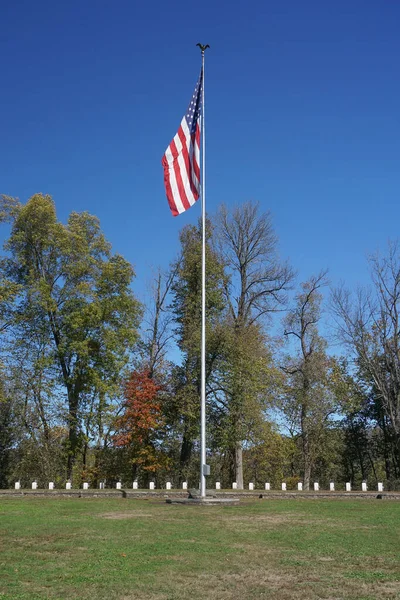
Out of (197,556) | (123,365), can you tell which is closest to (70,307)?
(123,365)

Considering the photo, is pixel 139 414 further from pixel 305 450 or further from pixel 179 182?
pixel 179 182

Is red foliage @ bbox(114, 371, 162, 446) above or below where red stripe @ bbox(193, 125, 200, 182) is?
below

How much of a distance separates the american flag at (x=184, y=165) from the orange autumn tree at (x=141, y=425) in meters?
15.8

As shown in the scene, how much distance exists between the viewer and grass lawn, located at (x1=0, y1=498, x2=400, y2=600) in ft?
21.2

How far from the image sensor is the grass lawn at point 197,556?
6.46m

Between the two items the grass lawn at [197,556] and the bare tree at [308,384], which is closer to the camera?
the grass lawn at [197,556]

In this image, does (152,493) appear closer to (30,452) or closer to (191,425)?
(191,425)

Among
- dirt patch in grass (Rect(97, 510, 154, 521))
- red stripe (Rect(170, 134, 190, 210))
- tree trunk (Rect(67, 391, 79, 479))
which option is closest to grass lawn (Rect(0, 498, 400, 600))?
dirt patch in grass (Rect(97, 510, 154, 521))

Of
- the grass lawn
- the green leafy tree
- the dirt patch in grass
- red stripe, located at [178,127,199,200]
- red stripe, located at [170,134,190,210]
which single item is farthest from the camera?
the green leafy tree

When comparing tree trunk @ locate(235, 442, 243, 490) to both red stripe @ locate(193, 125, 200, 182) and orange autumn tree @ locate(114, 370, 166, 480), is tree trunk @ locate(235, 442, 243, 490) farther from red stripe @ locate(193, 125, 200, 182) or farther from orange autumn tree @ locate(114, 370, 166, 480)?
red stripe @ locate(193, 125, 200, 182)

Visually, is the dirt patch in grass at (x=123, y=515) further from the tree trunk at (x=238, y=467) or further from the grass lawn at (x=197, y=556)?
the tree trunk at (x=238, y=467)

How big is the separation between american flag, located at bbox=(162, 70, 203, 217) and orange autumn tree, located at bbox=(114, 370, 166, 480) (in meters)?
15.8

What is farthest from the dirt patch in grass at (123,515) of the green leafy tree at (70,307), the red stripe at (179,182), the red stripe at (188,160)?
the green leafy tree at (70,307)

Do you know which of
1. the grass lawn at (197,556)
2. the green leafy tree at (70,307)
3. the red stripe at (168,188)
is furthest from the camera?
the green leafy tree at (70,307)
